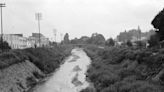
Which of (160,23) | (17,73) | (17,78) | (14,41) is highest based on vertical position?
(160,23)

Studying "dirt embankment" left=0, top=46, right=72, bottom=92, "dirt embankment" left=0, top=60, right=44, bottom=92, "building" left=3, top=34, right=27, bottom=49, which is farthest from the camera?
"building" left=3, top=34, right=27, bottom=49

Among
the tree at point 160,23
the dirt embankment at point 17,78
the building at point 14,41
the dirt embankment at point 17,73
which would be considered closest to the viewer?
the dirt embankment at point 17,78

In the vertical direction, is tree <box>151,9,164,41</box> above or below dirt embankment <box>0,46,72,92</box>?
above

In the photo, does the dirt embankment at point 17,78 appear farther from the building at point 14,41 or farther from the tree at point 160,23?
the building at point 14,41

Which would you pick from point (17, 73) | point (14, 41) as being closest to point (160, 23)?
point (17, 73)

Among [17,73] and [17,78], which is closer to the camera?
[17,78]

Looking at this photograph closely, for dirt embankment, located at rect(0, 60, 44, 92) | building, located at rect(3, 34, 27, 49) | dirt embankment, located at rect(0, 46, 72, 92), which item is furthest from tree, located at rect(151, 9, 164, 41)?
building, located at rect(3, 34, 27, 49)

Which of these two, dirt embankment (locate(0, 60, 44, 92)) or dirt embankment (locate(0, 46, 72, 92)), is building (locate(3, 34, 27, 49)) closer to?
dirt embankment (locate(0, 46, 72, 92))

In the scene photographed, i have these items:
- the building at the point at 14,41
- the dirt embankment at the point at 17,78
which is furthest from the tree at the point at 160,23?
the building at the point at 14,41

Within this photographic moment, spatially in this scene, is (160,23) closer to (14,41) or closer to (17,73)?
(17,73)

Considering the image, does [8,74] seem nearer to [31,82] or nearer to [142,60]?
[31,82]

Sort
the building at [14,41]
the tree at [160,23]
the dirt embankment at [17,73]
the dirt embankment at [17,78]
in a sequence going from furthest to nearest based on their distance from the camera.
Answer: the building at [14,41], the tree at [160,23], the dirt embankment at [17,73], the dirt embankment at [17,78]

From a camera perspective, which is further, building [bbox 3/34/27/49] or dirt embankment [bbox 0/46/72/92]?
building [bbox 3/34/27/49]

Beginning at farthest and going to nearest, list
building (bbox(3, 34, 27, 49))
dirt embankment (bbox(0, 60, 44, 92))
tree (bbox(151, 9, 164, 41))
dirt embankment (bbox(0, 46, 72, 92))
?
building (bbox(3, 34, 27, 49)) < tree (bbox(151, 9, 164, 41)) < dirt embankment (bbox(0, 46, 72, 92)) < dirt embankment (bbox(0, 60, 44, 92))
